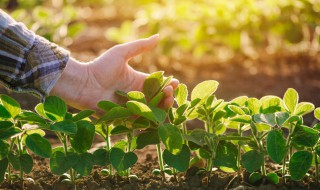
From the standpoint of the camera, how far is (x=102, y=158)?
219 cm

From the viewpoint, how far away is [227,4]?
4293mm

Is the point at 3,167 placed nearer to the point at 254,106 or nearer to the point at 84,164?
the point at 84,164

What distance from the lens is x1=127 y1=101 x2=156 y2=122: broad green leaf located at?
2.04 m

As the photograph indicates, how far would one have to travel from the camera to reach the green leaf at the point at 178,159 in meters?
2.10

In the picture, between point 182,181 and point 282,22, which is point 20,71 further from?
point 282,22

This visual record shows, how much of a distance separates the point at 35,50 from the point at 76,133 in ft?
1.60

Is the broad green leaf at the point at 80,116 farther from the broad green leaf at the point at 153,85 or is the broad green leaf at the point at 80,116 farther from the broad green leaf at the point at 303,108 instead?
the broad green leaf at the point at 303,108

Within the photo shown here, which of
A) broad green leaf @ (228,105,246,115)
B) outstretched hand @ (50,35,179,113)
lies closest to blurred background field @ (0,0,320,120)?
outstretched hand @ (50,35,179,113)

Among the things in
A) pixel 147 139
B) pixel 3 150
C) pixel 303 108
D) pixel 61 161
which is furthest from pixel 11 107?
pixel 303 108

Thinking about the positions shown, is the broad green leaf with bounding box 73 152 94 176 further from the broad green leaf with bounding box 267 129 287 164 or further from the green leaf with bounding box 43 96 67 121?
the broad green leaf with bounding box 267 129 287 164

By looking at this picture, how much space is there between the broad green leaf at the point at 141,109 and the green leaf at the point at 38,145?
1.00ft

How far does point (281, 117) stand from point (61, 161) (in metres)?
0.73

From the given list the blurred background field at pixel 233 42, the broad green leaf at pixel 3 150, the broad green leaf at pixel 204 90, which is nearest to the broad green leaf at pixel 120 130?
the broad green leaf at pixel 204 90

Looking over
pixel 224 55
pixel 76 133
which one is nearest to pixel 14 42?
pixel 76 133
